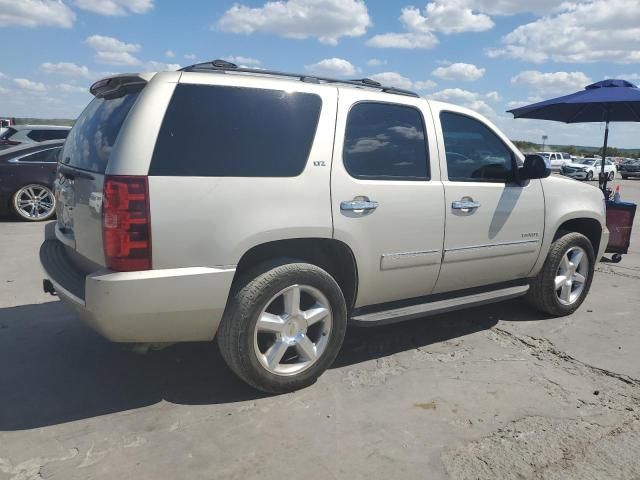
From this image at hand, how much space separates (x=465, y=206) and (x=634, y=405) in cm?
164

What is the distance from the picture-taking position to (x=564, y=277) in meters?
4.81

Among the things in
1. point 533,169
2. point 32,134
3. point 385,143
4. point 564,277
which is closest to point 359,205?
point 385,143

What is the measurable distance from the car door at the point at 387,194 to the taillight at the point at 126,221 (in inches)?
44.1

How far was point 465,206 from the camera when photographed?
387 cm

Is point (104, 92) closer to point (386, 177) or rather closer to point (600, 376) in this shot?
point (386, 177)

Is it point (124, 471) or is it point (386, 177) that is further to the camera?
point (386, 177)

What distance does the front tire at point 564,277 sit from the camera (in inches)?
184

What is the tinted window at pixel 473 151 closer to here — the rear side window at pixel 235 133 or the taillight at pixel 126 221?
the rear side window at pixel 235 133

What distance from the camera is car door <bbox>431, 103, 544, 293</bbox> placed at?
387 cm

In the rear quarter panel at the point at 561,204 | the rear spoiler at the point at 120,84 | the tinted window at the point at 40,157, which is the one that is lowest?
the rear quarter panel at the point at 561,204

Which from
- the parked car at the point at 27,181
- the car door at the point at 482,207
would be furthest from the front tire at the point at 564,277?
the parked car at the point at 27,181

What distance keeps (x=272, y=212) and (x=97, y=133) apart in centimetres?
114

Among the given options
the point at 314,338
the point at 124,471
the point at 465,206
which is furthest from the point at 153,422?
the point at 465,206

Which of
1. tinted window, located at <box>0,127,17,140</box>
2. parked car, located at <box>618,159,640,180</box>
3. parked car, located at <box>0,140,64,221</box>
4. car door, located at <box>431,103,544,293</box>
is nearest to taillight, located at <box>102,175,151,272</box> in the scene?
car door, located at <box>431,103,544,293</box>
